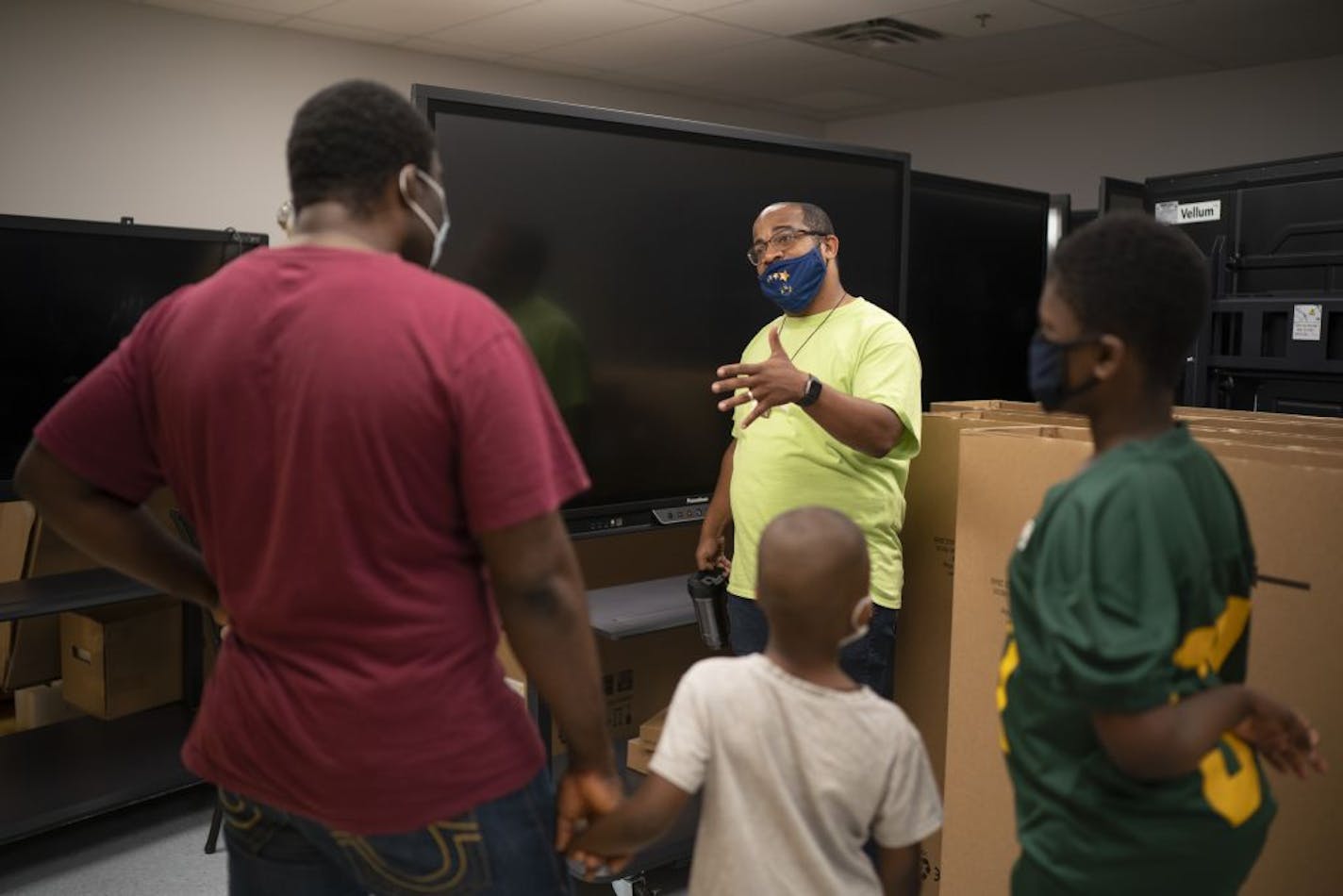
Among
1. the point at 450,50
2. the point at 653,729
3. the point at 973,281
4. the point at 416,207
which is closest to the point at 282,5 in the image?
the point at 450,50

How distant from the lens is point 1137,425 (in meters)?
1.08

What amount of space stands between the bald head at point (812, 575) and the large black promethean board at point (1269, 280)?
1497 millimetres

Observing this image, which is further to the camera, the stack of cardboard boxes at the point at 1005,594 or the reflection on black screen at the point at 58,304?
the reflection on black screen at the point at 58,304

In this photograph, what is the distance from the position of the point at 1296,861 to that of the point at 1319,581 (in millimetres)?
397

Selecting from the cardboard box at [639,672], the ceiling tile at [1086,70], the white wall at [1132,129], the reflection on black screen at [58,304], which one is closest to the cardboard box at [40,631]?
the reflection on black screen at [58,304]

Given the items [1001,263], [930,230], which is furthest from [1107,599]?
[1001,263]

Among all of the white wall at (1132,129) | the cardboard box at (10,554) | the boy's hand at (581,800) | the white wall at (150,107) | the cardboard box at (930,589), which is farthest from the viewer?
the white wall at (1132,129)

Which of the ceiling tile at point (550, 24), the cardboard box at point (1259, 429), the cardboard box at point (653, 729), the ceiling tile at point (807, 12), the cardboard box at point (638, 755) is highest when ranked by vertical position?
the ceiling tile at point (550, 24)

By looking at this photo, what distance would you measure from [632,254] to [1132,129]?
A: 5966 millimetres

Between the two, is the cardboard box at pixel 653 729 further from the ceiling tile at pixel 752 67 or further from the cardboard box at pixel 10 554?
the ceiling tile at pixel 752 67

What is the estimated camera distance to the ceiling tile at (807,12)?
5.55 metres

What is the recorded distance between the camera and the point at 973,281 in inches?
140

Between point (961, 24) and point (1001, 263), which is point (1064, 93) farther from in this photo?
point (1001, 263)

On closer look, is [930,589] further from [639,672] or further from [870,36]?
[870,36]
